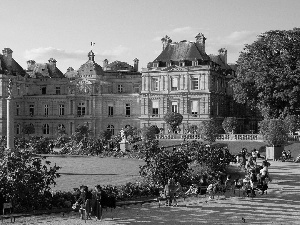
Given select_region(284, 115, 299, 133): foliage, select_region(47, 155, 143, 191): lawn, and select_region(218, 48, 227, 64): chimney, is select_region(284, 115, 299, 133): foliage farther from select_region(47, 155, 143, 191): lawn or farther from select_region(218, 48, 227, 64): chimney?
select_region(218, 48, 227, 64): chimney

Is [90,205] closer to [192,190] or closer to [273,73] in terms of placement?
[192,190]

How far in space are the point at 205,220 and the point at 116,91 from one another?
203 feet

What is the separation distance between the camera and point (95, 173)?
1321 inches

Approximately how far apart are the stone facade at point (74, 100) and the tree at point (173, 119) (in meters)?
12.6

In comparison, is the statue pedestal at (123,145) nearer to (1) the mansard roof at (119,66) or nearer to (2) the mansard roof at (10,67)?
(2) the mansard roof at (10,67)

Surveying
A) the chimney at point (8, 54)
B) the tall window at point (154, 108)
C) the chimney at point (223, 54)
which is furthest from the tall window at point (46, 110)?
the chimney at point (223, 54)

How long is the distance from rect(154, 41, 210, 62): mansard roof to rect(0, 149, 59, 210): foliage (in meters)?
47.4

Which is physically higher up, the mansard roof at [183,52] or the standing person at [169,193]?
the mansard roof at [183,52]

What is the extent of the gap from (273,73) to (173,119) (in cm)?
2085

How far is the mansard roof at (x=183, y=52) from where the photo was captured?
6700 cm

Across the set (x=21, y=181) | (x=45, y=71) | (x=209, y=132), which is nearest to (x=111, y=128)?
(x=45, y=71)

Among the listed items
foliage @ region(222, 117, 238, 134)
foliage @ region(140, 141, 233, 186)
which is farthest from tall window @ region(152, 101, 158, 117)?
foliage @ region(140, 141, 233, 186)

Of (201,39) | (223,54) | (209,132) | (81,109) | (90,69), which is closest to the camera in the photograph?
(209,132)

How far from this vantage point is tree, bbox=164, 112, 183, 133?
61875mm
